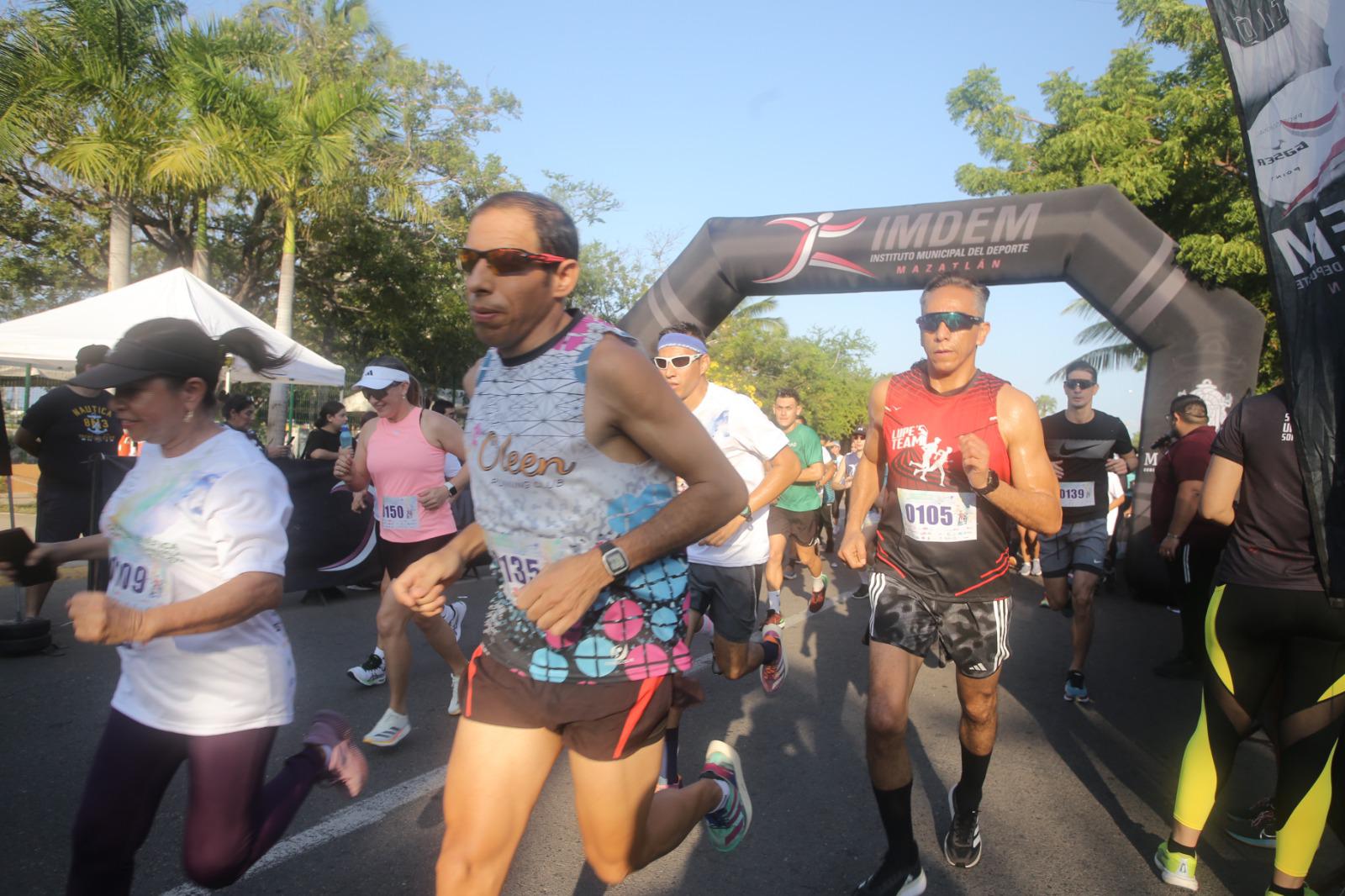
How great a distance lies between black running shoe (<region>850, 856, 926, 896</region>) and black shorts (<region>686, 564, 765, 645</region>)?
1.53 metres

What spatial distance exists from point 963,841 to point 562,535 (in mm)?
2276

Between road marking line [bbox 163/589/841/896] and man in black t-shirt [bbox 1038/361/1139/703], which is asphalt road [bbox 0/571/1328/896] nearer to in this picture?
road marking line [bbox 163/589/841/896]

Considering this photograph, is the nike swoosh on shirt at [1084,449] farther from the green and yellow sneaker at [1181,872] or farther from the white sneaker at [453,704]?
the white sneaker at [453,704]

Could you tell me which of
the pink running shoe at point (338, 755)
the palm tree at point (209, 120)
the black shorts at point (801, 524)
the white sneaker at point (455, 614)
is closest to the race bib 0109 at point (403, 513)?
the white sneaker at point (455, 614)

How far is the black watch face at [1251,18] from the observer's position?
2.38 m

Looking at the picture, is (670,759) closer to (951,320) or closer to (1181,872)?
(1181,872)

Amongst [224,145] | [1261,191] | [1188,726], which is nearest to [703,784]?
[1261,191]

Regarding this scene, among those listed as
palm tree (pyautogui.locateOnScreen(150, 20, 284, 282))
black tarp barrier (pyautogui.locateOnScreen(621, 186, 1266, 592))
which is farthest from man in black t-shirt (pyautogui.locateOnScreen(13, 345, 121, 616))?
palm tree (pyautogui.locateOnScreen(150, 20, 284, 282))

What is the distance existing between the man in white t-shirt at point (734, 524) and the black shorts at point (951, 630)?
1.18 m

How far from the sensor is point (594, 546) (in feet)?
6.54

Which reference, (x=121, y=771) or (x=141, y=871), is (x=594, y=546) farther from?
(x=141, y=871)

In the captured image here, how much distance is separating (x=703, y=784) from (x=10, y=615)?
6.31 metres

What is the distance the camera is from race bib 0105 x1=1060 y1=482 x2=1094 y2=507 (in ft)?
20.4

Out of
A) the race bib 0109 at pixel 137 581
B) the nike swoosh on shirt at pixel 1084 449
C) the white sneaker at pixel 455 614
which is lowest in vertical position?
the white sneaker at pixel 455 614
